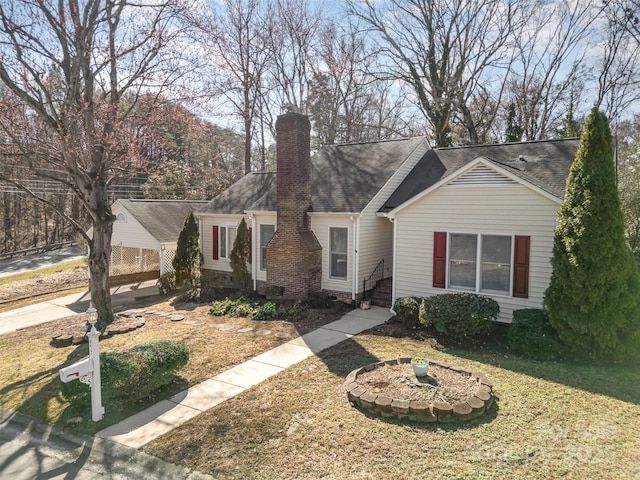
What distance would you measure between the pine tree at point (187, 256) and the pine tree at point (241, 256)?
2107 mm

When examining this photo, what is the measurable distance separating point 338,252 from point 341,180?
3.02 metres

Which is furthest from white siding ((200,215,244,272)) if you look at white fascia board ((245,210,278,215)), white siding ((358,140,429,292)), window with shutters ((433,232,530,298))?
window with shutters ((433,232,530,298))

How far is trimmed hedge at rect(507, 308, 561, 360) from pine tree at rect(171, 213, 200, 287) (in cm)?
1229

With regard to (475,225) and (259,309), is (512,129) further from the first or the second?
(259,309)

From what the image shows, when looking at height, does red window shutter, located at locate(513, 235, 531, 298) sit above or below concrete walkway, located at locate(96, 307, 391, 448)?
above

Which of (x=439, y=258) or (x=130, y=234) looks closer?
(x=439, y=258)

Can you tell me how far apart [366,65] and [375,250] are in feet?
56.0

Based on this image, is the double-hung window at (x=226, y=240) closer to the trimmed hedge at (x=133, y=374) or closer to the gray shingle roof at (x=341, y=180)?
the gray shingle roof at (x=341, y=180)

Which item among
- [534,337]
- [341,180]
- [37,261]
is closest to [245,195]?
[341,180]

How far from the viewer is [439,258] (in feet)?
37.8

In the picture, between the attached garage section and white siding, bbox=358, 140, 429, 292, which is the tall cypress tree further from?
the attached garage section

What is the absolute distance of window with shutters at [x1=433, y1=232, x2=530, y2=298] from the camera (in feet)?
33.8

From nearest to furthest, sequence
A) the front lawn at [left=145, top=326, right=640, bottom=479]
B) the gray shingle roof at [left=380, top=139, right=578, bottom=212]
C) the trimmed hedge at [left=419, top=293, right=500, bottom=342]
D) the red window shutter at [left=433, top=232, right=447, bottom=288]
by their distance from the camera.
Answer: the front lawn at [left=145, top=326, right=640, bottom=479]
the trimmed hedge at [left=419, top=293, right=500, bottom=342]
the red window shutter at [left=433, top=232, right=447, bottom=288]
the gray shingle roof at [left=380, top=139, right=578, bottom=212]

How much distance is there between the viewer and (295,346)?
9781mm
